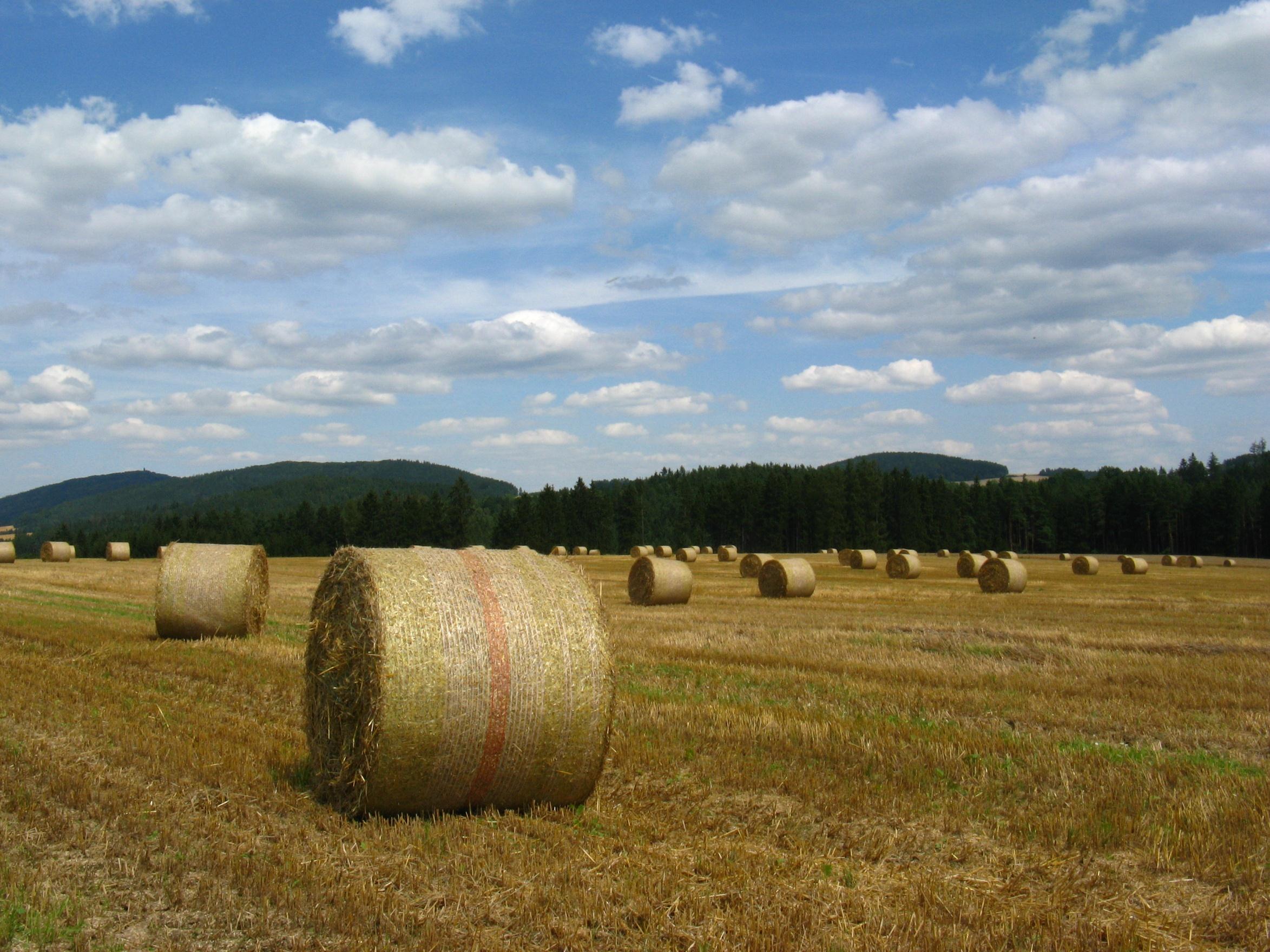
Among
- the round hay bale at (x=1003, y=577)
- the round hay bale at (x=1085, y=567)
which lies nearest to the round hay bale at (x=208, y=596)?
the round hay bale at (x=1003, y=577)

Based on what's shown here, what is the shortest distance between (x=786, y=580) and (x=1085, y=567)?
22.7m

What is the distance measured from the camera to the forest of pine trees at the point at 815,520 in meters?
90.9

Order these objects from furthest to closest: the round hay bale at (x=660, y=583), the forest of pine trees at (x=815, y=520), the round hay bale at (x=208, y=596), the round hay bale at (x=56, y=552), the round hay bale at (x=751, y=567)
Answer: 1. the forest of pine trees at (x=815, y=520)
2. the round hay bale at (x=56, y=552)
3. the round hay bale at (x=751, y=567)
4. the round hay bale at (x=660, y=583)
5. the round hay bale at (x=208, y=596)

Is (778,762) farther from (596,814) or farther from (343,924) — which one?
(343,924)

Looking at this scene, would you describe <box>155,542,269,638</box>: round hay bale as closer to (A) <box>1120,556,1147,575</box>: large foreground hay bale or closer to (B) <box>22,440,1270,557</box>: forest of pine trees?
(A) <box>1120,556,1147,575</box>: large foreground hay bale

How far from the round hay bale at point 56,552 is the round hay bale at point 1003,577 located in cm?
4556

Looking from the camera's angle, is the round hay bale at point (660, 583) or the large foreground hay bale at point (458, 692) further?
the round hay bale at point (660, 583)

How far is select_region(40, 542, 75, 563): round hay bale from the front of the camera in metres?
50.6

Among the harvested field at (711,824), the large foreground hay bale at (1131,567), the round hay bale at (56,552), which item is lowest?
the large foreground hay bale at (1131,567)

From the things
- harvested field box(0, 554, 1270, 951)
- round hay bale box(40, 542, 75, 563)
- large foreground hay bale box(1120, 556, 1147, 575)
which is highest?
round hay bale box(40, 542, 75, 563)

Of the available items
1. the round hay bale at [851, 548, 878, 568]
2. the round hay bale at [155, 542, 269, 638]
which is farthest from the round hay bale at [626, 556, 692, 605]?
the round hay bale at [851, 548, 878, 568]

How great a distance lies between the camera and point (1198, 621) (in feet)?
64.7

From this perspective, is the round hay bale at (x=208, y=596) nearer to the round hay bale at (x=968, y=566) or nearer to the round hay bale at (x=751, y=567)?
the round hay bale at (x=751, y=567)

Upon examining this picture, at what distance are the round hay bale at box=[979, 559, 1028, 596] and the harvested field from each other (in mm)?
17672
